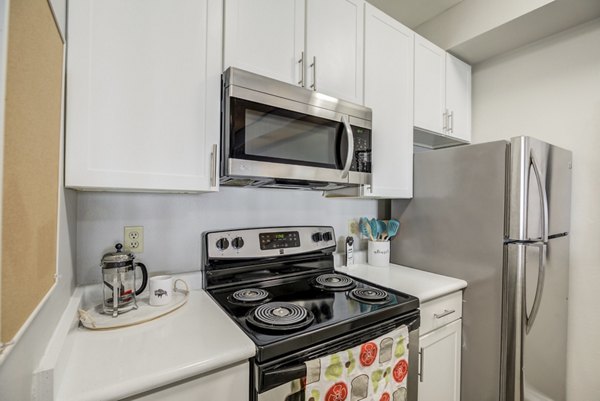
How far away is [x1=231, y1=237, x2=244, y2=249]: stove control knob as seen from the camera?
1.41 metres

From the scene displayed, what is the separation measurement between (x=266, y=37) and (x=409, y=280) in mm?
1417

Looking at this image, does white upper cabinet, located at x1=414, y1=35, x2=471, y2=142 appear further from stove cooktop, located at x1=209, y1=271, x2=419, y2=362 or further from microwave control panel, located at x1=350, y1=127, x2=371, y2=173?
stove cooktop, located at x1=209, y1=271, x2=419, y2=362

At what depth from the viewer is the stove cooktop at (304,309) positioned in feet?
3.01

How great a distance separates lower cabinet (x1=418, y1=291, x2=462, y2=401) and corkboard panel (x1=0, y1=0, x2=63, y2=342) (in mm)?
1429

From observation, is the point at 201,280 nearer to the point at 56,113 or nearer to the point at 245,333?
the point at 245,333

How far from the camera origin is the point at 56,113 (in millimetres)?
747

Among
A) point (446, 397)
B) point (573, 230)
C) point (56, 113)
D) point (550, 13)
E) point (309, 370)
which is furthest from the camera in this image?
point (573, 230)

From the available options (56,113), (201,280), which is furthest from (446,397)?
(56,113)

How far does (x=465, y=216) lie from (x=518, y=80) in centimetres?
123

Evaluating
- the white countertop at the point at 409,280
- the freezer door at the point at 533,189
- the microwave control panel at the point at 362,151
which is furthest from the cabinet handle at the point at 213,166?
the freezer door at the point at 533,189

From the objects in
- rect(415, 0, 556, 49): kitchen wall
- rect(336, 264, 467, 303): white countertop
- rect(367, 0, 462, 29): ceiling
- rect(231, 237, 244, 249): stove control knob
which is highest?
rect(367, 0, 462, 29): ceiling

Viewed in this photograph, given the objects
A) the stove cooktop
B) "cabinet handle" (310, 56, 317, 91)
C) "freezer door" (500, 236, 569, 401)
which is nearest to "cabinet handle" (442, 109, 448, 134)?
"freezer door" (500, 236, 569, 401)

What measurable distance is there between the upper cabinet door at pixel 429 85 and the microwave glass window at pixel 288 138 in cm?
82

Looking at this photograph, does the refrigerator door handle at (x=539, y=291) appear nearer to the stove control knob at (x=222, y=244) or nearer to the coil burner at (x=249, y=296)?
the coil burner at (x=249, y=296)
